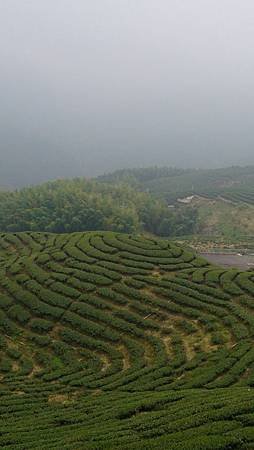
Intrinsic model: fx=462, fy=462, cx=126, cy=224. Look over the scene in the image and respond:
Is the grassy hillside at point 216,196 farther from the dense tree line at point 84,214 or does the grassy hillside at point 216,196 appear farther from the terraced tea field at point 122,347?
the terraced tea field at point 122,347

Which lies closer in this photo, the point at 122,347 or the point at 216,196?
the point at 122,347

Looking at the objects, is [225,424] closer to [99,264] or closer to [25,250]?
[99,264]

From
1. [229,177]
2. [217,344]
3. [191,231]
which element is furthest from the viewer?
[229,177]

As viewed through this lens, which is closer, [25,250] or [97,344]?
[97,344]

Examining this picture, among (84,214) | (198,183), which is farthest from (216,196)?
(84,214)

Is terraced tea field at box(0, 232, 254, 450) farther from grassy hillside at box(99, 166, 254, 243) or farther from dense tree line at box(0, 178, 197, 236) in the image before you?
grassy hillside at box(99, 166, 254, 243)

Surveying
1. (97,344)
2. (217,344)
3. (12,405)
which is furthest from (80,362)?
(217,344)

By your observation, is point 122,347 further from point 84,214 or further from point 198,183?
point 198,183
